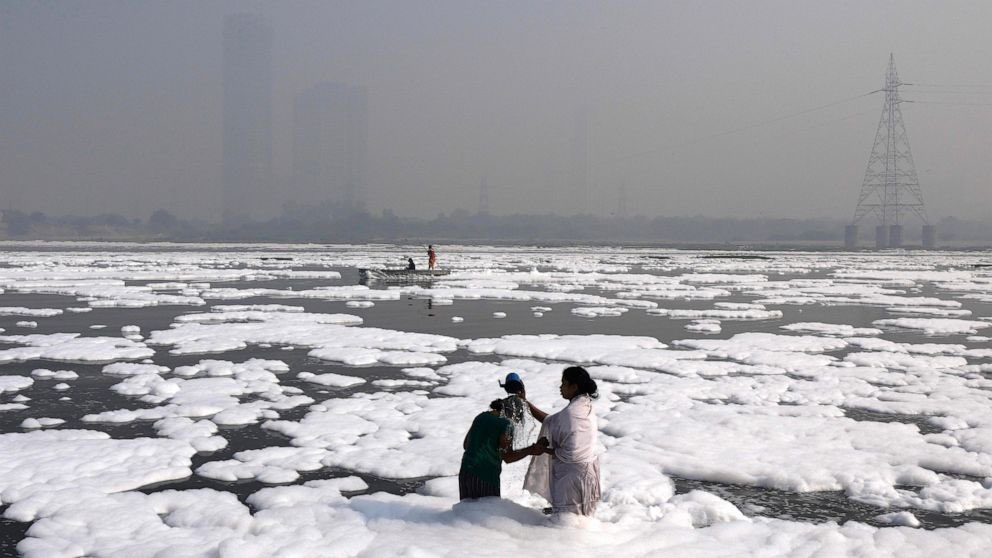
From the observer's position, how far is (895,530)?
6859 millimetres

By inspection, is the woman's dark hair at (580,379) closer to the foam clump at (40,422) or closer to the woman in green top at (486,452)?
the woman in green top at (486,452)

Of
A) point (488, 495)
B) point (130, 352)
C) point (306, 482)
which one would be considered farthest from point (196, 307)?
point (488, 495)

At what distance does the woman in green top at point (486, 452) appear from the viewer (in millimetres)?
6750

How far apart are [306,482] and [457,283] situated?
3169cm

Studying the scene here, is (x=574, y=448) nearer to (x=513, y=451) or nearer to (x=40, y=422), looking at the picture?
(x=513, y=451)

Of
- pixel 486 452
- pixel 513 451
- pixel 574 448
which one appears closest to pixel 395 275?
pixel 486 452

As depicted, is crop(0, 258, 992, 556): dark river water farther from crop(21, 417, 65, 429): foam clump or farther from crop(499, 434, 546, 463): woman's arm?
crop(499, 434, 546, 463): woman's arm

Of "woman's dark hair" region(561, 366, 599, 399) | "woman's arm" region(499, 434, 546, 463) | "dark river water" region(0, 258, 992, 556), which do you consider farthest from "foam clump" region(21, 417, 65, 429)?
"woman's dark hair" region(561, 366, 599, 399)

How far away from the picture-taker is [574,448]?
21.2ft

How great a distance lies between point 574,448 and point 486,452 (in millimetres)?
778

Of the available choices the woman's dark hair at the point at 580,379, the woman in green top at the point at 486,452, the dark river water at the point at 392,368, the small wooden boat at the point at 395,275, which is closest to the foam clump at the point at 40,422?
the dark river water at the point at 392,368

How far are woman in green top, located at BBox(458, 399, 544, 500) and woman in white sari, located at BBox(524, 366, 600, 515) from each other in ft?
1.04

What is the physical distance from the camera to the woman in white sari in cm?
643

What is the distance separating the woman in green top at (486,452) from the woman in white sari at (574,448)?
32cm
